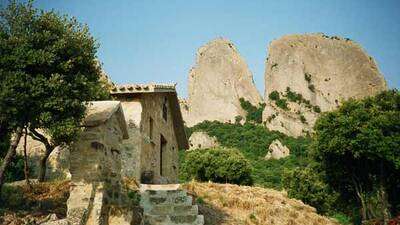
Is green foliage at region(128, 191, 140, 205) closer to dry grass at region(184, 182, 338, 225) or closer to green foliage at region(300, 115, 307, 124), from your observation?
dry grass at region(184, 182, 338, 225)

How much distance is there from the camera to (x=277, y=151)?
245ft

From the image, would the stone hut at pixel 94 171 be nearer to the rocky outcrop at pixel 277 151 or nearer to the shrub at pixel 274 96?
the rocky outcrop at pixel 277 151

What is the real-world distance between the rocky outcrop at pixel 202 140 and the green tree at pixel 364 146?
56.4 m

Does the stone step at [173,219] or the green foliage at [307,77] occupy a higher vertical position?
the green foliage at [307,77]

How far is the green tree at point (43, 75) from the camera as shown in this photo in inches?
383

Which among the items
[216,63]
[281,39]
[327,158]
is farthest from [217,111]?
[327,158]

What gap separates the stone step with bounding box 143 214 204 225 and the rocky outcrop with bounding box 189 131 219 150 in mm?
67087

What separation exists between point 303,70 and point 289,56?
587cm

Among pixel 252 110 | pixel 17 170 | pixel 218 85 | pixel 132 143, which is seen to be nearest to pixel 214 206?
pixel 132 143

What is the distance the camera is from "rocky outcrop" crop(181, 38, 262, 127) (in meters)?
111

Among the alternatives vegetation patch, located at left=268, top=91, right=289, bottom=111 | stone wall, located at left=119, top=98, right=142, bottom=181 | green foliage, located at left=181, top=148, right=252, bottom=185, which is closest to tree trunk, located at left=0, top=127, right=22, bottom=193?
stone wall, located at left=119, top=98, right=142, bottom=181

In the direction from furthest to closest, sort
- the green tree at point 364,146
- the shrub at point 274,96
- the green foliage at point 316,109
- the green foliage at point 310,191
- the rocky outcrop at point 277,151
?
the shrub at point 274,96 < the green foliage at point 316,109 < the rocky outcrop at point 277,151 < the green foliage at point 310,191 < the green tree at point 364,146

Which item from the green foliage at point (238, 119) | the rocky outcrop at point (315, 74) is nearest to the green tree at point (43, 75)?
the rocky outcrop at point (315, 74)

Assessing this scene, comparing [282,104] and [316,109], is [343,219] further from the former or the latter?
[316,109]
